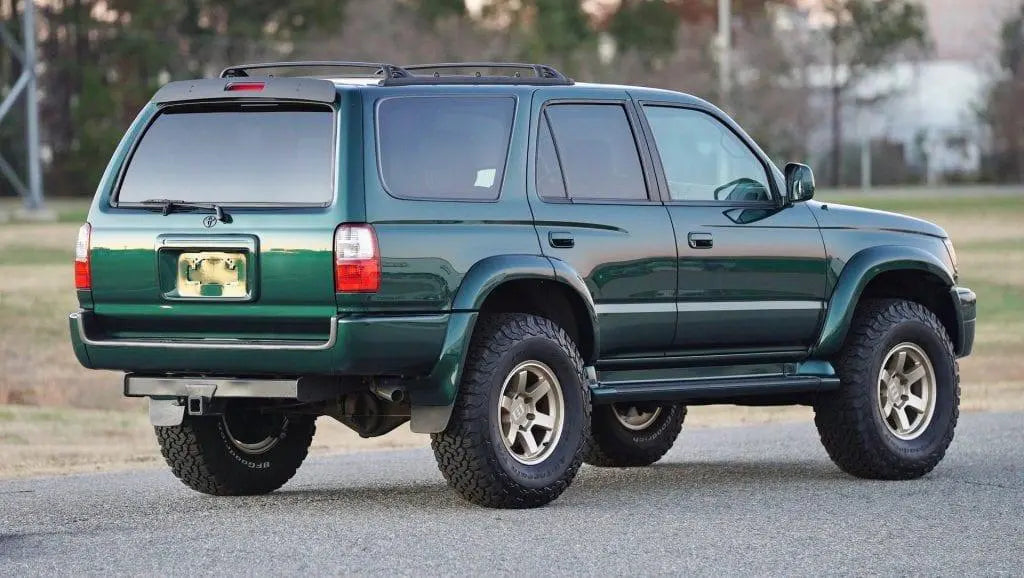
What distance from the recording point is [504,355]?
8.63m

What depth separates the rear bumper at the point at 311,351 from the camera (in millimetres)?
8125

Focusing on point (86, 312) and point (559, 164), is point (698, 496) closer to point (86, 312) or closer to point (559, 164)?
point (559, 164)

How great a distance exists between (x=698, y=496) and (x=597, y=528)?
130 cm

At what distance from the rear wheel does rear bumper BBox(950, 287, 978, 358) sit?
11.6 ft

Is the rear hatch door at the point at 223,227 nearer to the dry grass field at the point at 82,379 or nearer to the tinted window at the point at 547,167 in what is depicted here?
the tinted window at the point at 547,167

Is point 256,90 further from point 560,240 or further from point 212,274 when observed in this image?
point 560,240

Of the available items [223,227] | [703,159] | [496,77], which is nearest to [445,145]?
[496,77]

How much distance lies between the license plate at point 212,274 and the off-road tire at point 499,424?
1.07m

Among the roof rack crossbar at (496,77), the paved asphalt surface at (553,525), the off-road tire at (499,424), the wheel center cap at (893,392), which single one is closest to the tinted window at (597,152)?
the roof rack crossbar at (496,77)

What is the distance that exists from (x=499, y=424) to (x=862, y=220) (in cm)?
262

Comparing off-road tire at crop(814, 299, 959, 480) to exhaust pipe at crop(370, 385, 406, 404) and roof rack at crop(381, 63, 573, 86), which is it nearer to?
roof rack at crop(381, 63, 573, 86)

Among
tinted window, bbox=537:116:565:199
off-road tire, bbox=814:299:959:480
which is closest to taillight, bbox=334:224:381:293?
tinted window, bbox=537:116:565:199

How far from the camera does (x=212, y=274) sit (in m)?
8.42

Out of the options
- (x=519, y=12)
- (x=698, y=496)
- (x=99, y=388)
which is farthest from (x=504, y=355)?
(x=519, y=12)
